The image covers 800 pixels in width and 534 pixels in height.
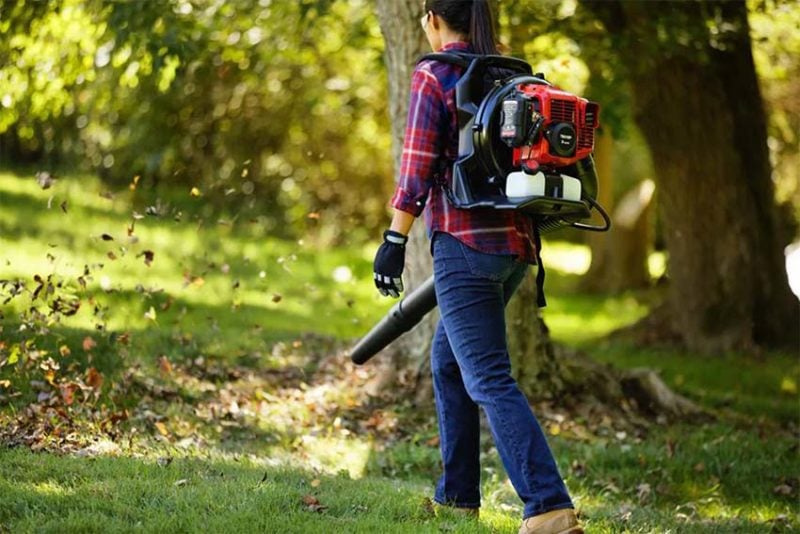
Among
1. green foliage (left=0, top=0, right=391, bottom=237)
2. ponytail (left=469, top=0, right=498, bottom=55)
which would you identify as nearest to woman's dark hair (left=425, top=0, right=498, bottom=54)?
ponytail (left=469, top=0, right=498, bottom=55)

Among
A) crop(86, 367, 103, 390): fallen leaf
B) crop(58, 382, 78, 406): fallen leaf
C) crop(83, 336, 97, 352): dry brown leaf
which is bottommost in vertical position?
crop(58, 382, 78, 406): fallen leaf

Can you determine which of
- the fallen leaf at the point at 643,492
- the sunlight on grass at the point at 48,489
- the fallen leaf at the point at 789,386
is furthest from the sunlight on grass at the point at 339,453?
the fallen leaf at the point at 789,386

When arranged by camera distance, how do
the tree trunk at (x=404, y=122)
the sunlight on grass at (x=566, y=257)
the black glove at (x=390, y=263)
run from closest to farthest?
the black glove at (x=390, y=263), the tree trunk at (x=404, y=122), the sunlight on grass at (x=566, y=257)

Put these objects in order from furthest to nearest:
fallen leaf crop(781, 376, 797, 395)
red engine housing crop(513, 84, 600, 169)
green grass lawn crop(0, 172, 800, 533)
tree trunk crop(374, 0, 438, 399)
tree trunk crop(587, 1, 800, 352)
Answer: tree trunk crop(587, 1, 800, 352), fallen leaf crop(781, 376, 797, 395), tree trunk crop(374, 0, 438, 399), green grass lawn crop(0, 172, 800, 533), red engine housing crop(513, 84, 600, 169)

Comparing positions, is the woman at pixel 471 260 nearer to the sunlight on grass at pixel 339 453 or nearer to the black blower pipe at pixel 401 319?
the black blower pipe at pixel 401 319

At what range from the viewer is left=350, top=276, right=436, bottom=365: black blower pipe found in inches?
208

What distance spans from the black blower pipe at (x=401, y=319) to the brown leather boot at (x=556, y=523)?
1140 mm

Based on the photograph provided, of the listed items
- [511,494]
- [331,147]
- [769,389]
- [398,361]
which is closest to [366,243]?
[331,147]

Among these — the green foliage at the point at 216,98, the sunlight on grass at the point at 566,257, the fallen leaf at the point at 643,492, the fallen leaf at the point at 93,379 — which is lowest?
the fallen leaf at the point at 643,492

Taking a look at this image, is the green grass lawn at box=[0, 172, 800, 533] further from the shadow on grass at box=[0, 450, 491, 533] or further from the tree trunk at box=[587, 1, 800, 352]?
the tree trunk at box=[587, 1, 800, 352]

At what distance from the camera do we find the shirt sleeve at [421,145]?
180 inches

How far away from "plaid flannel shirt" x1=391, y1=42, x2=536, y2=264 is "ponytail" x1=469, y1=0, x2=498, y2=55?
14cm

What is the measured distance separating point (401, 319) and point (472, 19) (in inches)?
57.9

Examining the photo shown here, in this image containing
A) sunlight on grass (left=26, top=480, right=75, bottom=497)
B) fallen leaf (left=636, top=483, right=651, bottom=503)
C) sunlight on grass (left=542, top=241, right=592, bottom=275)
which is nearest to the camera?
sunlight on grass (left=26, top=480, right=75, bottom=497)
